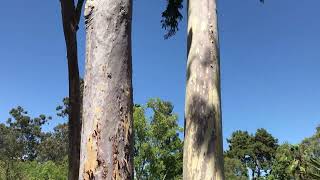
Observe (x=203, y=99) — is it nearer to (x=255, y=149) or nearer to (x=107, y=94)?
(x=107, y=94)

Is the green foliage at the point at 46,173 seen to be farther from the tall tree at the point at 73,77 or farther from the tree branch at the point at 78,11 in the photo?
the tall tree at the point at 73,77

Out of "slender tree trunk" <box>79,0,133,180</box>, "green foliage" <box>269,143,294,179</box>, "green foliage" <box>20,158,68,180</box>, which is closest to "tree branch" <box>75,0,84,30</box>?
"slender tree trunk" <box>79,0,133,180</box>

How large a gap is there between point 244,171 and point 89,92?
71.5 m

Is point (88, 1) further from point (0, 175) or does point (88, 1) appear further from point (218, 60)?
point (0, 175)

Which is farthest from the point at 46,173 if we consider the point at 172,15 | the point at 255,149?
the point at 255,149

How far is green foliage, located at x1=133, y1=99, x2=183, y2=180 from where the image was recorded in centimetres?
3409

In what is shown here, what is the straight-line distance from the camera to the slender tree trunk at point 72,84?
6.39 m

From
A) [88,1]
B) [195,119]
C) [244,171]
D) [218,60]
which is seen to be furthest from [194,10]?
[244,171]

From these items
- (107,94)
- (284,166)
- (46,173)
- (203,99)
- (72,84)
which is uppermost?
(284,166)

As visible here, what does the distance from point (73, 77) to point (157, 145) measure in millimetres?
28659

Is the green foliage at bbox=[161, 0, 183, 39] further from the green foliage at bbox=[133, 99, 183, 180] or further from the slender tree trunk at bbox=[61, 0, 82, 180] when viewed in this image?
the green foliage at bbox=[133, 99, 183, 180]

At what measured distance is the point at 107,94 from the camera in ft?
9.59

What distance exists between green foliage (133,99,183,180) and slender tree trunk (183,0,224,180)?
27109mm

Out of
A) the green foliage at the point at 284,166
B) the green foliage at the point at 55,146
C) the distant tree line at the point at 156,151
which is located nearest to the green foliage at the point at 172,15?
the distant tree line at the point at 156,151
